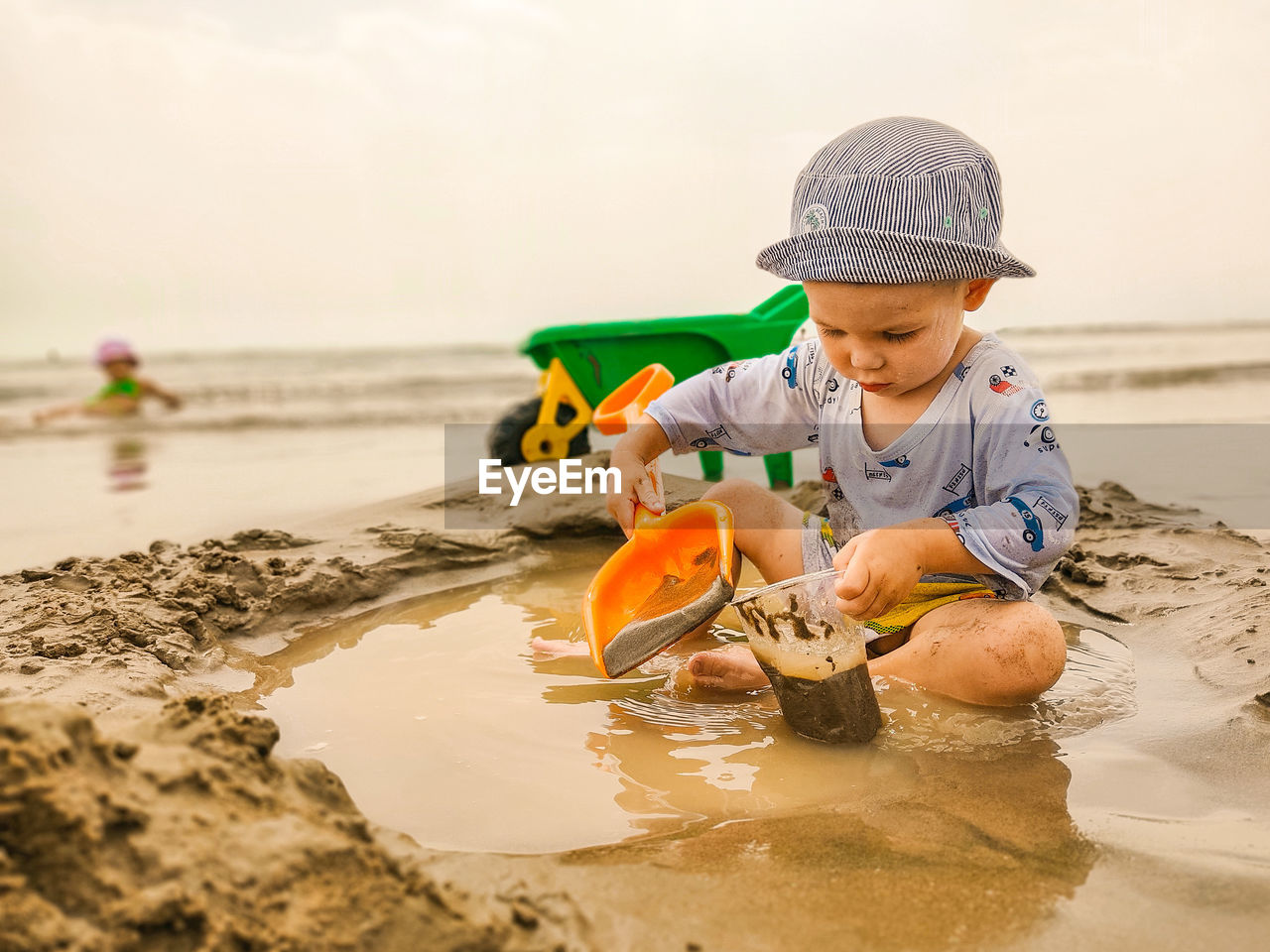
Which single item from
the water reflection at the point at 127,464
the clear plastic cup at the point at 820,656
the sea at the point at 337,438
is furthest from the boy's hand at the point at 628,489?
the water reflection at the point at 127,464

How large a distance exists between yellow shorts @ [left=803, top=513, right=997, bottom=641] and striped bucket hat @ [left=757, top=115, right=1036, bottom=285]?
521mm

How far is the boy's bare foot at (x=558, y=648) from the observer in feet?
6.28

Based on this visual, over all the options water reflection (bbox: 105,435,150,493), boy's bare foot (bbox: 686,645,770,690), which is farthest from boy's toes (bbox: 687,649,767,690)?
water reflection (bbox: 105,435,150,493)

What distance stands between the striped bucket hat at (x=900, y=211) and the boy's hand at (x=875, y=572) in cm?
38

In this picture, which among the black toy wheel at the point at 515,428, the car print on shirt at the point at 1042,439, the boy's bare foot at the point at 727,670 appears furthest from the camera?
the black toy wheel at the point at 515,428

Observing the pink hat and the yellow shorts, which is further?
the pink hat

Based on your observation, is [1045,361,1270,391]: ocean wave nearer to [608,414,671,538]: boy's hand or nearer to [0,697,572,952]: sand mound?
[608,414,671,538]: boy's hand

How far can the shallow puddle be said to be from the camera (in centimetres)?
125

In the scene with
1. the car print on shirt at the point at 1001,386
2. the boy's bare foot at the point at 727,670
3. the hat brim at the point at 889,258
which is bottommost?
the boy's bare foot at the point at 727,670

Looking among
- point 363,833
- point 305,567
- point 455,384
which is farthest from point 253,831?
point 455,384

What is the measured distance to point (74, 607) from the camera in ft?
6.06

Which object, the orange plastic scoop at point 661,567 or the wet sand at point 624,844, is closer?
the wet sand at point 624,844

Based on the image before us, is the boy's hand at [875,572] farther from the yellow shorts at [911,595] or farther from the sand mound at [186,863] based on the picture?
the sand mound at [186,863]

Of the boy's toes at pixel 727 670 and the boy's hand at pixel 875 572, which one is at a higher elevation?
the boy's hand at pixel 875 572
